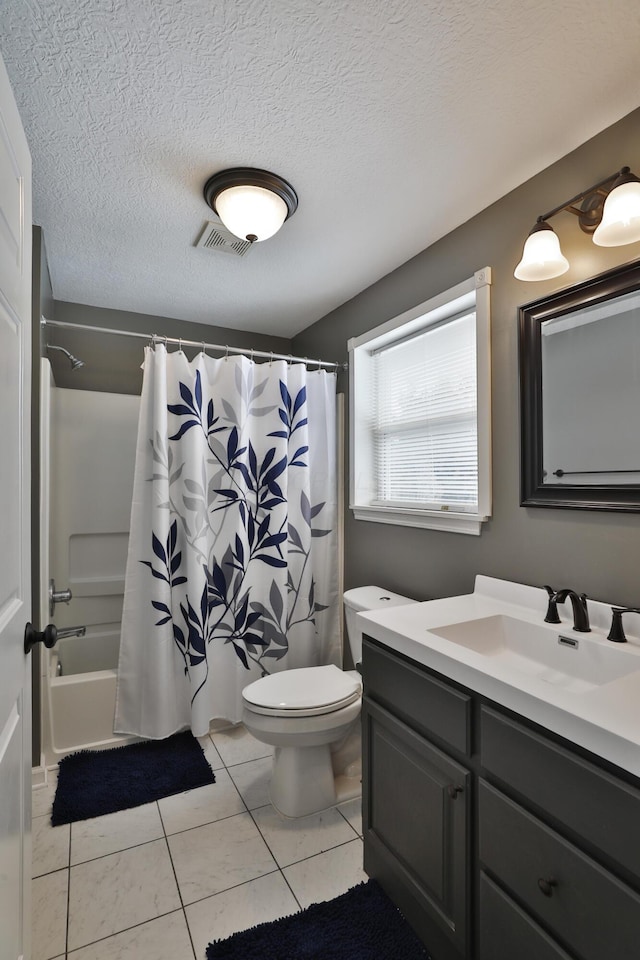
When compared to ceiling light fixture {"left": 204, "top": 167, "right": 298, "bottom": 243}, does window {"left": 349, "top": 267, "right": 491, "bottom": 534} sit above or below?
below

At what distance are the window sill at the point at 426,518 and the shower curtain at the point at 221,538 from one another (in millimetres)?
317

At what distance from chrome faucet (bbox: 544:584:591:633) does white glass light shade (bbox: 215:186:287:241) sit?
1.55 m

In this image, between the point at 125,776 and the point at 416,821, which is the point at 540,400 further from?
the point at 125,776

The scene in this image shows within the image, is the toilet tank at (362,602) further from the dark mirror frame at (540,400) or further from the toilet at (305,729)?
the dark mirror frame at (540,400)

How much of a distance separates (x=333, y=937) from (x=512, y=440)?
1603 mm

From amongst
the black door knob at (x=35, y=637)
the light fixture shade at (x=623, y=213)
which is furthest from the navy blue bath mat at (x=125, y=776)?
the light fixture shade at (x=623, y=213)

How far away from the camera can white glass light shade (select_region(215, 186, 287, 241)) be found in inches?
66.9

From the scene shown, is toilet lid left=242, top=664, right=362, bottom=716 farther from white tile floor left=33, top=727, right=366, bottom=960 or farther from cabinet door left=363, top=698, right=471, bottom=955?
white tile floor left=33, top=727, right=366, bottom=960

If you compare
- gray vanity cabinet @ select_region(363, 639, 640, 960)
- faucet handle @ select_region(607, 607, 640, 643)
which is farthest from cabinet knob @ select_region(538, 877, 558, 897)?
faucet handle @ select_region(607, 607, 640, 643)

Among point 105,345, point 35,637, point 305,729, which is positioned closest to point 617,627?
point 305,729

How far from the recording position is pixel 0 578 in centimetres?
90

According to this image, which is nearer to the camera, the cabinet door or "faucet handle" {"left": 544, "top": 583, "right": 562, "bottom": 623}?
the cabinet door

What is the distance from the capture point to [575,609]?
4.60 feet

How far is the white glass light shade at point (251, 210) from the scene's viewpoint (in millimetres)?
1700
